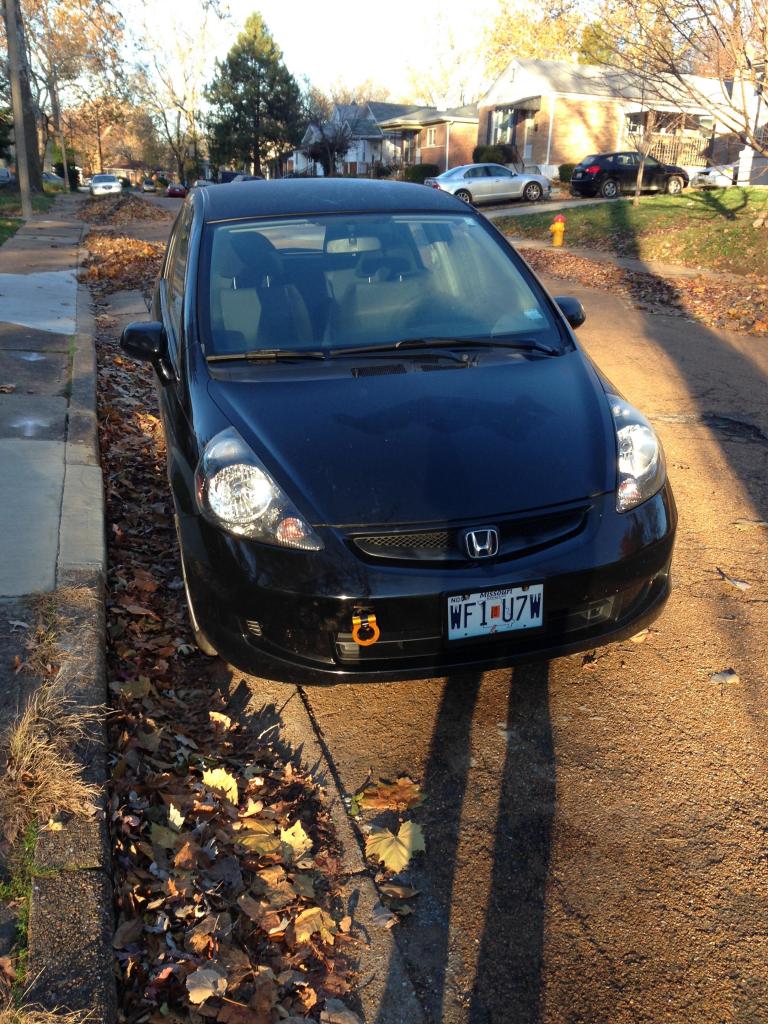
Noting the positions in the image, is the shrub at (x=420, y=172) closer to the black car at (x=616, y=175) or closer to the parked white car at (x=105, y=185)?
the black car at (x=616, y=175)

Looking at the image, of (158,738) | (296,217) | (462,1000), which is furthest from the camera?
(296,217)

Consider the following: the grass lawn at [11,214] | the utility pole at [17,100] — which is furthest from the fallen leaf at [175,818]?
the utility pole at [17,100]

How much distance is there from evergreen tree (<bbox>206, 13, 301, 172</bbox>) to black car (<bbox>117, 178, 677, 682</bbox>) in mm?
64790

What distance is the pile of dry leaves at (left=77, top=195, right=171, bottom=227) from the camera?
23.7 m

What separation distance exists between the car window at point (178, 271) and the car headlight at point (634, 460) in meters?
1.88

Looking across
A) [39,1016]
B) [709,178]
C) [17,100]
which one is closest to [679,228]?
[17,100]

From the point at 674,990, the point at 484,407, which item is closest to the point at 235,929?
the point at 674,990

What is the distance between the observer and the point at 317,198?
4.32 meters

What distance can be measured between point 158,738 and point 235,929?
Result: 812 mm

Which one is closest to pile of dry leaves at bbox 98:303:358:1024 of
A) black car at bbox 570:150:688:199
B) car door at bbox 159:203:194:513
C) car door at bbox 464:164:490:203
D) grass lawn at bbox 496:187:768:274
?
car door at bbox 159:203:194:513

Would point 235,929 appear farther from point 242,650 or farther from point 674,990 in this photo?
point 674,990

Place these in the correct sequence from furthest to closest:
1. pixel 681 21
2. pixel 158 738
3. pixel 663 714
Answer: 1. pixel 681 21
2. pixel 663 714
3. pixel 158 738

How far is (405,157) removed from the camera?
54844 mm

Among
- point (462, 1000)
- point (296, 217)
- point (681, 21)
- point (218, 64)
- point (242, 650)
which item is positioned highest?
point (218, 64)
